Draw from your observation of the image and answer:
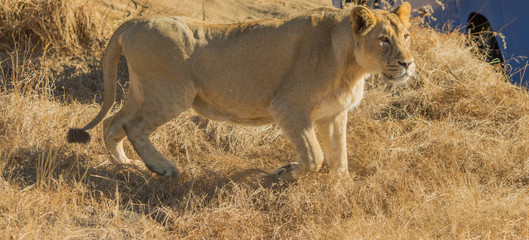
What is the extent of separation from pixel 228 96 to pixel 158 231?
3.76 feet

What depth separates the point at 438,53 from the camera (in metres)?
6.72

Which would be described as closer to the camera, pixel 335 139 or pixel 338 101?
pixel 338 101

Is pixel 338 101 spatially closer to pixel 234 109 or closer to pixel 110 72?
pixel 234 109

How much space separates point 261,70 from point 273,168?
3.27ft

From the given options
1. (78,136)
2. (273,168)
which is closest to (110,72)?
(78,136)

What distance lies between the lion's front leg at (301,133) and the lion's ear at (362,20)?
0.66 meters

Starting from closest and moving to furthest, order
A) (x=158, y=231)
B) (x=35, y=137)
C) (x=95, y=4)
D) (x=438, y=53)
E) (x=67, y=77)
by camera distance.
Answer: (x=158, y=231), (x=35, y=137), (x=67, y=77), (x=438, y=53), (x=95, y=4)

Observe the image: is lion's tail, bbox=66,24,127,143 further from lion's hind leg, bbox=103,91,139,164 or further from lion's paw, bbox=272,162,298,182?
lion's paw, bbox=272,162,298,182

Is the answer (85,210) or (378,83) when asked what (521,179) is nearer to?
(378,83)

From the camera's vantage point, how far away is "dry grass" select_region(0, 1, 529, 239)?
3.78 meters

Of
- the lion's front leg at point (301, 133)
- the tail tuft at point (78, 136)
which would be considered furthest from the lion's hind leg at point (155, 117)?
the lion's front leg at point (301, 133)

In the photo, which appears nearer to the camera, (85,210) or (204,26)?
(85,210)

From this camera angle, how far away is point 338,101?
429 centimetres

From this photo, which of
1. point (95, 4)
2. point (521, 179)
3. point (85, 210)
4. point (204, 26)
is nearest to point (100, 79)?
point (95, 4)
